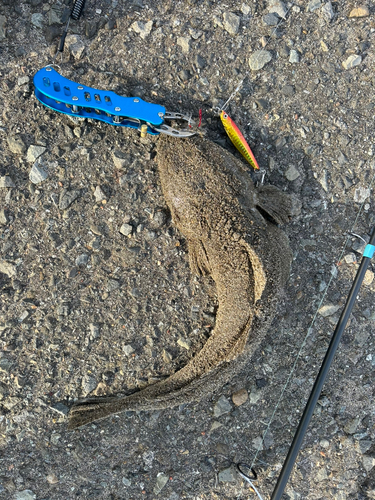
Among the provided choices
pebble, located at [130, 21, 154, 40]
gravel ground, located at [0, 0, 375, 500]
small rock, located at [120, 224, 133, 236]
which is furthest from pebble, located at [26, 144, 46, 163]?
pebble, located at [130, 21, 154, 40]

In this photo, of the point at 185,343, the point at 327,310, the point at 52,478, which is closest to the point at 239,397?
the point at 185,343

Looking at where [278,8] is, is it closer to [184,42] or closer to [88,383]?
[184,42]

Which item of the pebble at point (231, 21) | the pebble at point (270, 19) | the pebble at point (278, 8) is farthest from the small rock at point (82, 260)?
the pebble at point (278, 8)

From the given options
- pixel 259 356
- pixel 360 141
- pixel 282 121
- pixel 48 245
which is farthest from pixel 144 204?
pixel 360 141

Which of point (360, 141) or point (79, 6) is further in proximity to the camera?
point (360, 141)

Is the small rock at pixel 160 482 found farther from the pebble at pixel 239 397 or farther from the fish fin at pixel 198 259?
the fish fin at pixel 198 259

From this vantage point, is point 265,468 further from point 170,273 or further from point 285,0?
point 285,0

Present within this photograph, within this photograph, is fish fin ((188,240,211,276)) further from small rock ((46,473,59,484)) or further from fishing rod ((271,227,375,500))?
small rock ((46,473,59,484))
